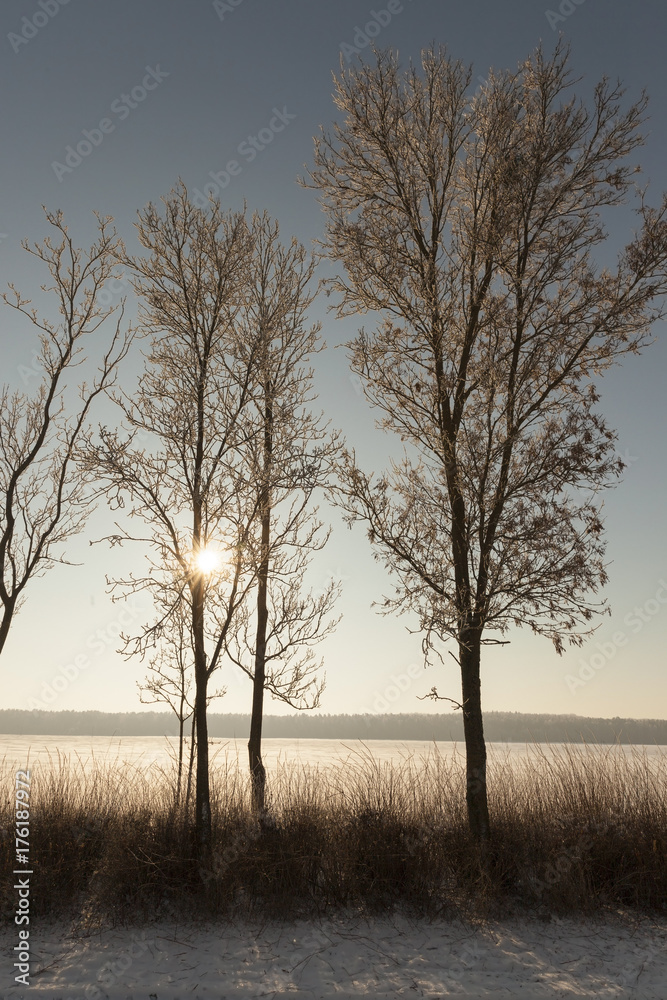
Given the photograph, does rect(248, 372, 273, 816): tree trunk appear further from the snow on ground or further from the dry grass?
the snow on ground

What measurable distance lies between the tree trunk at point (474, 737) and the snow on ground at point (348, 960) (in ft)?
3.83

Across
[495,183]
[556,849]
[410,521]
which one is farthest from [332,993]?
[495,183]

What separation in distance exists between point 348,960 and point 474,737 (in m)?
3.03

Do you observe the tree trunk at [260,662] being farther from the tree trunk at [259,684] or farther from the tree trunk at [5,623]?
the tree trunk at [5,623]

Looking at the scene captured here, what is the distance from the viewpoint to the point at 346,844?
24.4 feet

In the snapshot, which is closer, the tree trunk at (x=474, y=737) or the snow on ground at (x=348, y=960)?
the snow on ground at (x=348, y=960)

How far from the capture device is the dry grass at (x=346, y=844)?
6887 millimetres

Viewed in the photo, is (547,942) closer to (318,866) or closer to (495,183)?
(318,866)

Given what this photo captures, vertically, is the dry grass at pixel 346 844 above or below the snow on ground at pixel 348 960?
above

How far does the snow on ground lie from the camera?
17.9 ft

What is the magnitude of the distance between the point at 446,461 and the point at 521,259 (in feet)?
10.0

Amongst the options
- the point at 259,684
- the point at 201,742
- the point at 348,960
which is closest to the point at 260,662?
the point at 259,684

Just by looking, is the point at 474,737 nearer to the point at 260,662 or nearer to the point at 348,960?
the point at 348,960

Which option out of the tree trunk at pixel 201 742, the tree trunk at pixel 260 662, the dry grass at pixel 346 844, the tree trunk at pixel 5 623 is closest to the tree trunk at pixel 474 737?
the dry grass at pixel 346 844
